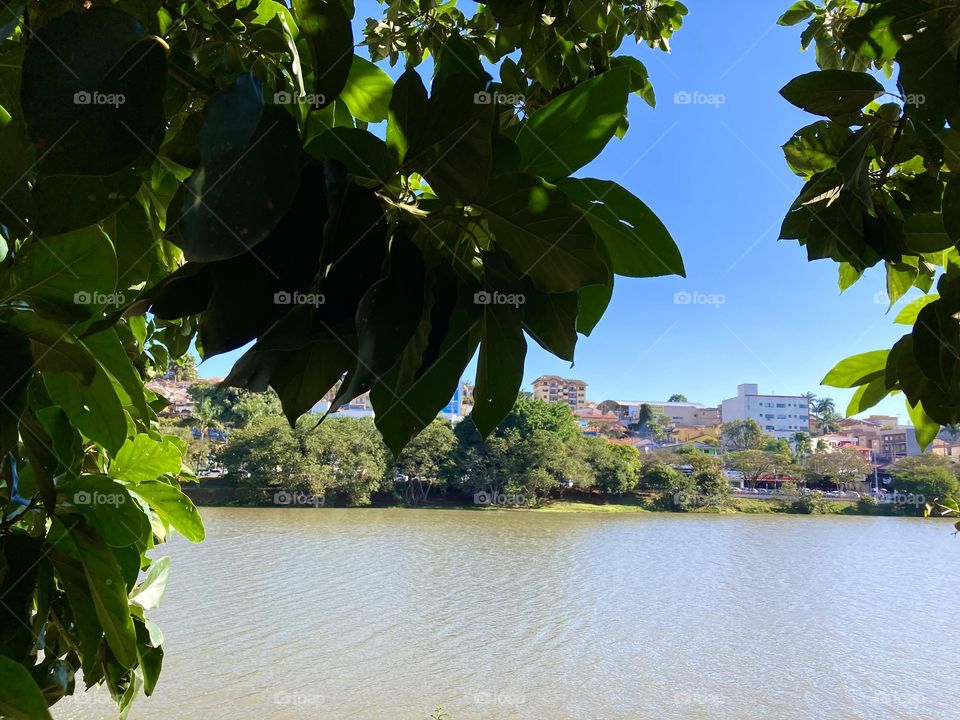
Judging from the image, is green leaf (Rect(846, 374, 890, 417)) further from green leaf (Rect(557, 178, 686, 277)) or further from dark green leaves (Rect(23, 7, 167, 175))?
dark green leaves (Rect(23, 7, 167, 175))

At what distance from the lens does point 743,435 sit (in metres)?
17.4

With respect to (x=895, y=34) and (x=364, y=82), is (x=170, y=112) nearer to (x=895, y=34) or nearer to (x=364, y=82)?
(x=364, y=82)

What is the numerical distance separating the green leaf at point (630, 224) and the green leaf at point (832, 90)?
23cm

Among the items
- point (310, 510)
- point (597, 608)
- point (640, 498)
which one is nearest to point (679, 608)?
point (597, 608)

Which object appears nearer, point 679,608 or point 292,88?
point 292,88

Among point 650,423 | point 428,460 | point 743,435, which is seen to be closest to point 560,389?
point 650,423

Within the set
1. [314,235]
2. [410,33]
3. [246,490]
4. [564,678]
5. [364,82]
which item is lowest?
[564,678]

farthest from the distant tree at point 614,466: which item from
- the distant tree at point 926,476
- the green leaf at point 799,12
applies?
the green leaf at point 799,12

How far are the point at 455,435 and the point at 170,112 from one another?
1245cm

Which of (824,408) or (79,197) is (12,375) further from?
(824,408)

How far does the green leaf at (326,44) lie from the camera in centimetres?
19

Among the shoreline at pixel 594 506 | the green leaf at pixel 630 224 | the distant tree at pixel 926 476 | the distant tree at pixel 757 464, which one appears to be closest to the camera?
the green leaf at pixel 630 224

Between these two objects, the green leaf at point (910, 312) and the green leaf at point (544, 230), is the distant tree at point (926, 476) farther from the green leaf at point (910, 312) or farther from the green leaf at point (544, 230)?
the green leaf at point (544, 230)

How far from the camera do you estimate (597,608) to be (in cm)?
897
